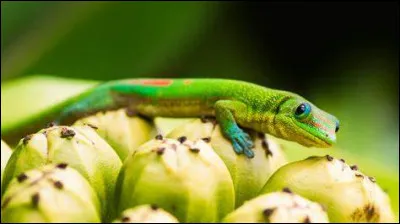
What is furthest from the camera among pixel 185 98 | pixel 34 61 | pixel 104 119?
pixel 34 61

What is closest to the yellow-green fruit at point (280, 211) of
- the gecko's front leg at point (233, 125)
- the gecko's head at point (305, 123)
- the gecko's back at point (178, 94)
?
the gecko's front leg at point (233, 125)

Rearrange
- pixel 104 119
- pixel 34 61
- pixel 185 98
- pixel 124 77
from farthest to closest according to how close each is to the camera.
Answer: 1. pixel 124 77
2. pixel 34 61
3. pixel 185 98
4. pixel 104 119

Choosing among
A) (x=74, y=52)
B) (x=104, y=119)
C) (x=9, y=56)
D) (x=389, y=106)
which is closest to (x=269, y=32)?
(x=389, y=106)

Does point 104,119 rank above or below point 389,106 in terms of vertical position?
above

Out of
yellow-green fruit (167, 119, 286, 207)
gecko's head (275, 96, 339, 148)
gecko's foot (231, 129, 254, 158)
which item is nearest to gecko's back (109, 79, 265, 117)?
gecko's head (275, 96, 339, 148)

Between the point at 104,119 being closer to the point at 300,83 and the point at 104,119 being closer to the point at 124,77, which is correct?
the point at 124,77

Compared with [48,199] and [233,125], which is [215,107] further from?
[48,199]

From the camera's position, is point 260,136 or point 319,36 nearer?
point 260,136
